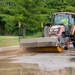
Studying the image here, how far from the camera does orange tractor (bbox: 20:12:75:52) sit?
63.7 ft

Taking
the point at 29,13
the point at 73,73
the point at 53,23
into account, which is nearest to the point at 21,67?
the point at 73,73

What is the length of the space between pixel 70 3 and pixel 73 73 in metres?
42.3

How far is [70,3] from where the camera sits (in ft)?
171

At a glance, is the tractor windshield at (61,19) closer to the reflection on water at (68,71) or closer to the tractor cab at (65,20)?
the tractor cab at (65,20)

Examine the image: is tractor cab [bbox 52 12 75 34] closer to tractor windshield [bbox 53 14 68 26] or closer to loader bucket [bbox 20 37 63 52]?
tractor windshield [bbox 53 14 68 26]

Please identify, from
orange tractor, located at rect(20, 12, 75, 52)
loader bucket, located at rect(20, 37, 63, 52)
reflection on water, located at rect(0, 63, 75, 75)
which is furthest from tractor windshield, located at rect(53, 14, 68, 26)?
reflection on water, located at rect(0, 63, 75, 75)

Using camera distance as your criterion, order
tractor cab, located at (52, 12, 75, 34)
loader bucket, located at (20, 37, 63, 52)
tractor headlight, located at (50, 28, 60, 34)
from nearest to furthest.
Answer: loader bucket, located at (20, 37, 63, 52) → tractor headlight, located at (50, 28, 60, 34) → tractor cab, located at (52, 12, 75, 34)

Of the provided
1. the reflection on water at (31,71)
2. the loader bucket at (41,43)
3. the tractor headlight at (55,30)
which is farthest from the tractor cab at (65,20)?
the reflection on water at (31,71)

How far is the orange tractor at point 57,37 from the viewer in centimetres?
1942

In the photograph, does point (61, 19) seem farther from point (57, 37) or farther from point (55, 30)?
point (57, 37)

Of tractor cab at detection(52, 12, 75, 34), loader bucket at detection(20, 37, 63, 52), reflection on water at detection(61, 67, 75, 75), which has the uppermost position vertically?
tractor cab at detection(52, 12, 75, 34)

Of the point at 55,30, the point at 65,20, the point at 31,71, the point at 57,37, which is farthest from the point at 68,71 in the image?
the point at 65,20

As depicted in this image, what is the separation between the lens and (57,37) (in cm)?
2012

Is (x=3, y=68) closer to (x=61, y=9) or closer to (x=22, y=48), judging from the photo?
(x=22, y=48)
